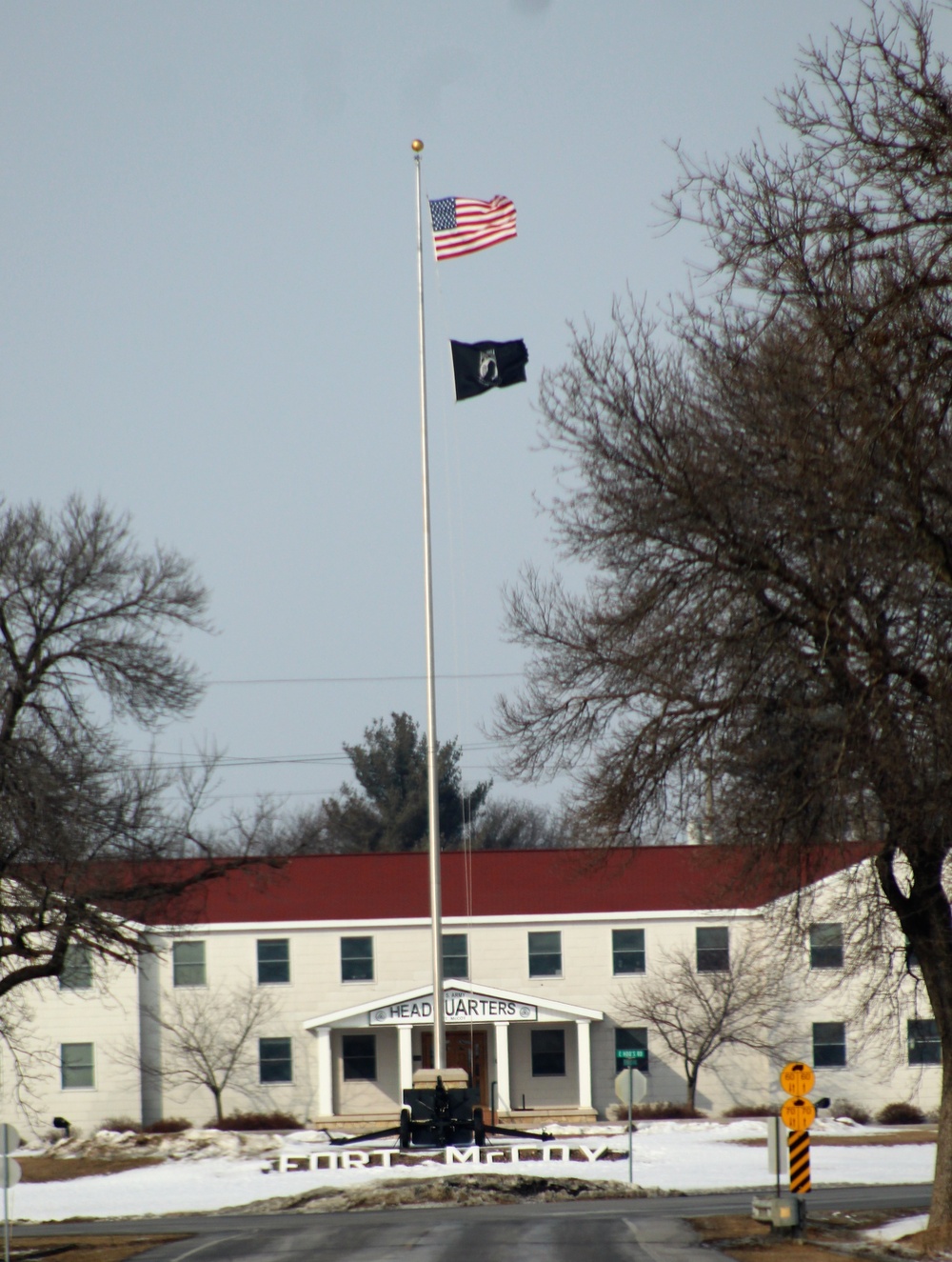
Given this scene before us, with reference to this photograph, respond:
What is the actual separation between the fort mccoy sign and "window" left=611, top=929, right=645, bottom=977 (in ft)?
10.7

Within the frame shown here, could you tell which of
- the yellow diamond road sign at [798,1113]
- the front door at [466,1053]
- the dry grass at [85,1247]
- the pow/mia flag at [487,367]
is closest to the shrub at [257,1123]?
the front door at [466,1053]

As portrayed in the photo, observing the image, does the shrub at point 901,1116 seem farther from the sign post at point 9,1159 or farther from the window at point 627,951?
the sign post at point 9,1159

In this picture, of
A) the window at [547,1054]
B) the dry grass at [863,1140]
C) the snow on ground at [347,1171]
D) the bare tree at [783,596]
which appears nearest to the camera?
the bare tree at [783,596]

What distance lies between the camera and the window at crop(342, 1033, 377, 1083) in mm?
46219

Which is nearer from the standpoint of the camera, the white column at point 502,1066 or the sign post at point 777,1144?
the sign post at point 777,1144

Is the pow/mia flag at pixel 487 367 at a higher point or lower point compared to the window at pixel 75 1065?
higher

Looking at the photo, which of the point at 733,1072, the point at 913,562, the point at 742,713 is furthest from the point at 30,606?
the point at 733,1072

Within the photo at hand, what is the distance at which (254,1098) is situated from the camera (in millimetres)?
45562

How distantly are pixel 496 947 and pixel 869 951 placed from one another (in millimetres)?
30441

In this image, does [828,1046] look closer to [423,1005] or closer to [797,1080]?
[423,1005]

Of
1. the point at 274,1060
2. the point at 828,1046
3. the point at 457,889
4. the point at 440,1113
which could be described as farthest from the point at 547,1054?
the point at 440,1113

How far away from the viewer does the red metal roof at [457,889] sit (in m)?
47.3

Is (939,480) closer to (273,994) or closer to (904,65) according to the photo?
(904,65)

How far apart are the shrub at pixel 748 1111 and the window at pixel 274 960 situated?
1338 cm
